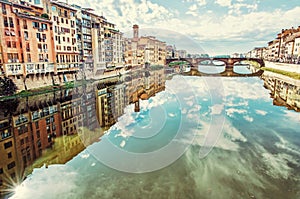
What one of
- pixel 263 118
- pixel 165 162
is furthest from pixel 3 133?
pixel 263 118

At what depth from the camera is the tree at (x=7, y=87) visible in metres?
22.5

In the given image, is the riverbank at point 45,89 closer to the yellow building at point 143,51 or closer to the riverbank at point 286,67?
the yellow building at point 143,51

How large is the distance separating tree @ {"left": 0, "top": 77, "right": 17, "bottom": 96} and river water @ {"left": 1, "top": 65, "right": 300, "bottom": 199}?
41.6ft

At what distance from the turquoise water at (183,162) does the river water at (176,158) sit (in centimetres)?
4

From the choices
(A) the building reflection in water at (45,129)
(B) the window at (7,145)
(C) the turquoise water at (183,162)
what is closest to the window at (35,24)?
(A) the building reflection in water at (45,129)

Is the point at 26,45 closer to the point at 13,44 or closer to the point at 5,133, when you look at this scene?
the point at 13,44

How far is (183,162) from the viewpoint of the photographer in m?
8.77

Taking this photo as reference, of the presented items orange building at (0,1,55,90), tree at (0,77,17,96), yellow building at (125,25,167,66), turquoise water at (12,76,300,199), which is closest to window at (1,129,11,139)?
turquoise water at (12,76,300,199)

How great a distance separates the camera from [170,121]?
14.3 meters

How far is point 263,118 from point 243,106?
3814 mm

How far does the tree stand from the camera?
73.8 feet

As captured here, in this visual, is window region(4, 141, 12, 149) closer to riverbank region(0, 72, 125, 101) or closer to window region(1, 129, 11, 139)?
window region(1, 129, 11, 139)

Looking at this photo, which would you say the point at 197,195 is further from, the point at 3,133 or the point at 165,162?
the point at 3,133

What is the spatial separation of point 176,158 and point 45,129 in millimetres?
10017
